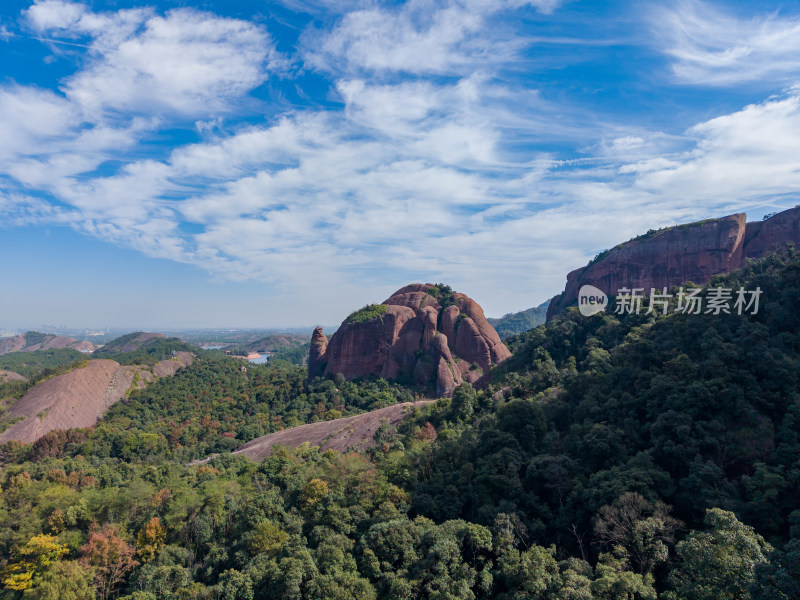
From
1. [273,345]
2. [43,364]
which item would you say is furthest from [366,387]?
[273,345]

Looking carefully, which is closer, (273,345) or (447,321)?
(447,321)

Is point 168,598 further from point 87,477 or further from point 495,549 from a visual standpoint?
point 87,477

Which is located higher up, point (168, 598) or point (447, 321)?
point (447, 321)

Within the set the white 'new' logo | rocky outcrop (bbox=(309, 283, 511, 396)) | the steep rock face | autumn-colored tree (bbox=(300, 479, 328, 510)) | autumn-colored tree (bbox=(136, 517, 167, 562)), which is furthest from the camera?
the white 'new' logo

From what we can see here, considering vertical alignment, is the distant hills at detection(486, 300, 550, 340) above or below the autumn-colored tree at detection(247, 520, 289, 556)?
above

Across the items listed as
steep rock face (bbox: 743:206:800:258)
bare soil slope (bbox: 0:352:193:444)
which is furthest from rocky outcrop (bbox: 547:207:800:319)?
bare soil slope (bbox: 0:352:193:444)

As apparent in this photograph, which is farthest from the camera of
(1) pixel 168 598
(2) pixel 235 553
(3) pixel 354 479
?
(3) pixel 354 479

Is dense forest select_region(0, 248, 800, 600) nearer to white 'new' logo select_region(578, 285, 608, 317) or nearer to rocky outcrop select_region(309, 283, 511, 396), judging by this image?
rocky outcrop select_region(309, 283, 511, 396)
